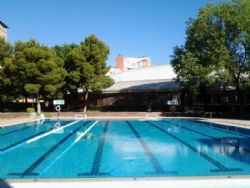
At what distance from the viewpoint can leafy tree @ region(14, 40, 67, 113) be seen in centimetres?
3350

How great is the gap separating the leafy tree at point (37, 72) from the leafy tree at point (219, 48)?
11.7m

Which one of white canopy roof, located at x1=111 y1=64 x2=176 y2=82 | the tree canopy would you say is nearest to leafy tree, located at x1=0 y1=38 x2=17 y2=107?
the tree canopy

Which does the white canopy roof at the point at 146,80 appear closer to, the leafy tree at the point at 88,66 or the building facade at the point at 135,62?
the leafy tree at the point at 88,66

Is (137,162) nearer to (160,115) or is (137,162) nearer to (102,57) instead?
(160,115)

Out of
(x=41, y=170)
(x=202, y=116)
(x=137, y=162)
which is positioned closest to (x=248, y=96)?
(x=202, y=116)

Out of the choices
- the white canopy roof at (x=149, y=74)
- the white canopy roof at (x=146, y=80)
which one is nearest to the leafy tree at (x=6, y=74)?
the white canopy roof at (x=146, y=80)

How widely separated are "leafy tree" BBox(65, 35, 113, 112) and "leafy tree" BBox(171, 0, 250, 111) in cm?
921

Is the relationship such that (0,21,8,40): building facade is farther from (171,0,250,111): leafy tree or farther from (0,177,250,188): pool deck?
(0,177,250,188): pool deck

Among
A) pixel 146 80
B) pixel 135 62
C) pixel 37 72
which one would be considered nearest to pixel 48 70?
pixel 37 72

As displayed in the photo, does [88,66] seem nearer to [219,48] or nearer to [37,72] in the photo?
[37,72]

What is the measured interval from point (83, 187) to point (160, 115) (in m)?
25.8

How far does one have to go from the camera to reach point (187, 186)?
7.10 meters

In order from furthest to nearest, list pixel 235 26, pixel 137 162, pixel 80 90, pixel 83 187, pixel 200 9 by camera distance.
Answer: pixel 80 90 < pixel 200 9 < pixel 235 26 < pixel 137 162 < pixel 83 187

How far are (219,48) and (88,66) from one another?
12699mm
